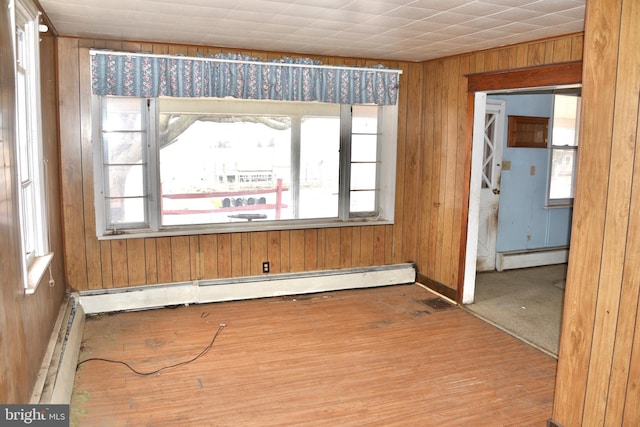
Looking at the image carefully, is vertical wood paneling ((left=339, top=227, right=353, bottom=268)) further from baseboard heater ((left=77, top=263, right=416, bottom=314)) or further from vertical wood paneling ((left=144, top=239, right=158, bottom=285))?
vertical wood paneling ((left=144, top=239, right=158, bottom=285))

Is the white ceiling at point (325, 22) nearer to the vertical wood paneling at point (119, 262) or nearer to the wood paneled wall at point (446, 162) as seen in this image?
the wood paneled wall at point (446, 162)

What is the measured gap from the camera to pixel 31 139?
Answer: 2912 mm

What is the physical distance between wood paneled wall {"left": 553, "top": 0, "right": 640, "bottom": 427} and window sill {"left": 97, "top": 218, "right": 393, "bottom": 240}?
290 centimetres

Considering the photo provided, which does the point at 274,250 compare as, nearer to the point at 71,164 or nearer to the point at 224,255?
the point at 224,255

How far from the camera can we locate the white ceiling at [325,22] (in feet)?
10.2

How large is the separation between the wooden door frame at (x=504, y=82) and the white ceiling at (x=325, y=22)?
245 millimetres

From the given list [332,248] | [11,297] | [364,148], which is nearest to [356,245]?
[332,248]

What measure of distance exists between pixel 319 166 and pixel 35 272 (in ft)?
9.95

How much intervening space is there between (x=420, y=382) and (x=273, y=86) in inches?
112

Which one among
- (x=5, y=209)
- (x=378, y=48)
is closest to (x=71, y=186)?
(x=5, y=209)

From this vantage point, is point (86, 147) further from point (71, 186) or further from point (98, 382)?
point (98, 382)

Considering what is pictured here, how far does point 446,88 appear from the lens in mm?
4918

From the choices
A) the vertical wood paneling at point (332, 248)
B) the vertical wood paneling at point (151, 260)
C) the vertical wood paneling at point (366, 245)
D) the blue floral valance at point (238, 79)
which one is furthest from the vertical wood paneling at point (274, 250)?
the blue floral valance at point (238, 79)

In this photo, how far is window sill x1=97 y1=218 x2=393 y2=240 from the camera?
14.6 ft
